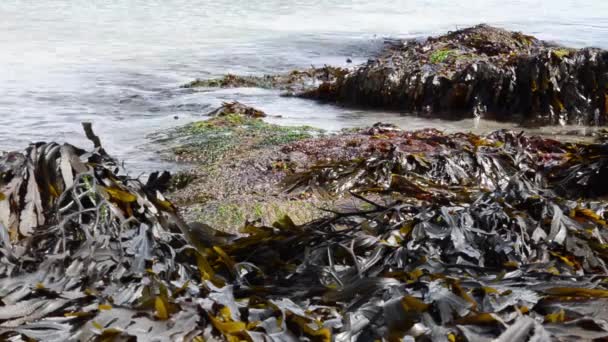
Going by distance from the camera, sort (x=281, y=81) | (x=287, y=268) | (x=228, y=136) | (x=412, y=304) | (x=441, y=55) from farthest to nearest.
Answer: (x=281, y=81), (x=441, y=55), (x=228, y=136), (x=287, y=268), (x=412, y=304)

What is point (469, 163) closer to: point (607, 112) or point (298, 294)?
point (298, 294)

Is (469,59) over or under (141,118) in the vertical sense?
over

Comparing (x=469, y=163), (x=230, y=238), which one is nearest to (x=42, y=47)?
(x=469, y=163)

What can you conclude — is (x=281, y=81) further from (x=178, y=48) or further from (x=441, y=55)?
(x=178, y=48)

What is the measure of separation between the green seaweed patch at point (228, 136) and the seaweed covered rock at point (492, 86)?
1.42 metres

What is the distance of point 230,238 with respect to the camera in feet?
7.69

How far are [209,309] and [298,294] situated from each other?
27 cm

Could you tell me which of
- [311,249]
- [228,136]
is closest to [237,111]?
[228,136]

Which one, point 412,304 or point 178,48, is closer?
point 412,304

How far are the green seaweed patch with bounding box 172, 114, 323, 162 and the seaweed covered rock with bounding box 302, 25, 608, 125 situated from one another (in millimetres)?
1421

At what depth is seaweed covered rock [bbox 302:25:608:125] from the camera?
577cm

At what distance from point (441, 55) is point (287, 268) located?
17.4ft

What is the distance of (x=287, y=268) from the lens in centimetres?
213

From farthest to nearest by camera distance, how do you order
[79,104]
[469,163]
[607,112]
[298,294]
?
1. [79,104]
2. [607,112]
3. [469,163]
4. [298,294]
